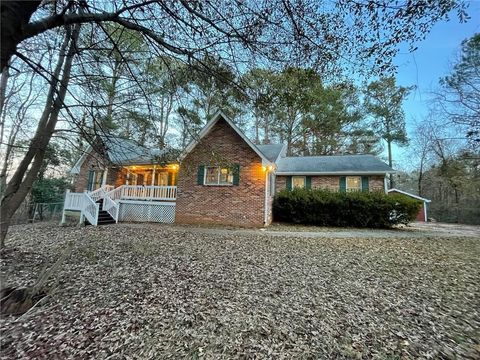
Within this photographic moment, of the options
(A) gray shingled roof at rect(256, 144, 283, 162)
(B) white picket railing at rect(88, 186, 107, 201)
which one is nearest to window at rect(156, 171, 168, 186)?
(B) white picket railing at rect(88, 186, 107, 201)

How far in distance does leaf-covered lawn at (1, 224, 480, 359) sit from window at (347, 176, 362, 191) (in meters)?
8.13

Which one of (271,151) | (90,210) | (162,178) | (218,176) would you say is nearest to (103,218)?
(90,210)

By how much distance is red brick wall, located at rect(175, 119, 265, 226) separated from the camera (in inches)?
407

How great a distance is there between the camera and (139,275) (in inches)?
159

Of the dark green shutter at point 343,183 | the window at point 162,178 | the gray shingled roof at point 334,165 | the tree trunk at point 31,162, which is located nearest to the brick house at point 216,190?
the gray shingled roof at point 334,165

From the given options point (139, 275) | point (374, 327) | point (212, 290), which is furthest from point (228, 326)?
point (139, 275)

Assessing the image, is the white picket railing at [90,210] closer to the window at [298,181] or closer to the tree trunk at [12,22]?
the tree trunk at [12,22]

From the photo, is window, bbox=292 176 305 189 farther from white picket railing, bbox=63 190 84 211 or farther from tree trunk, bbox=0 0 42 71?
tree trunk, bbox=0 0 42 71

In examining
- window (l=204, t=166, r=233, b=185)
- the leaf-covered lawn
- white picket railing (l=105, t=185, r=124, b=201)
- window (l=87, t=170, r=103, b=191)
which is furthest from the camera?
window (l=87, t=170, r=103, b=191)

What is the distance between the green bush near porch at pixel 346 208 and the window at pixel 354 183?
7.29 ft

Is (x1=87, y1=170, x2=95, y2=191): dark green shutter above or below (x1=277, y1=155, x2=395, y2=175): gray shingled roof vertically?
below

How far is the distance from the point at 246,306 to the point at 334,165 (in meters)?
13.2

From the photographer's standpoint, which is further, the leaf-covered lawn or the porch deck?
the porch deck

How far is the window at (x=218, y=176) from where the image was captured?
10.8m
